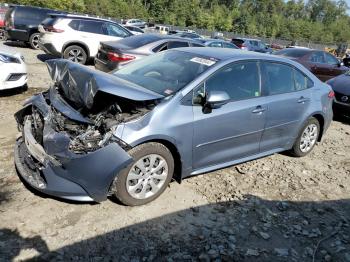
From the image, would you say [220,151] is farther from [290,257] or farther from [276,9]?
[276,9]

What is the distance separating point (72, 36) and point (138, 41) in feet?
11.2

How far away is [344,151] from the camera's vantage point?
22.6ft

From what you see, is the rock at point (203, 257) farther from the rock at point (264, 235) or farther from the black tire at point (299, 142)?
the black tire at point (299, 142)

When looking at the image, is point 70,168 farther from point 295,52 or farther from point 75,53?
point 295,52

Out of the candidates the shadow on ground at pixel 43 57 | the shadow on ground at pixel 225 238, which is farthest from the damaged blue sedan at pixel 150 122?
the shadow on ground at pixel 43 57

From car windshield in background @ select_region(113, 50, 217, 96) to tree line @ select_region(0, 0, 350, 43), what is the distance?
43.9 m

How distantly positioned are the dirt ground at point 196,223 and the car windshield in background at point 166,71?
123cm

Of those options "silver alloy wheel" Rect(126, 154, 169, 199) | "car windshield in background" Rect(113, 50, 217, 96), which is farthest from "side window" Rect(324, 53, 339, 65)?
"silver alloy wheel" Rect(126, 154, 169, 199)

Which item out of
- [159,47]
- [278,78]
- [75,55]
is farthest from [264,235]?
[75,55]

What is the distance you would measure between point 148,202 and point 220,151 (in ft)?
3.60

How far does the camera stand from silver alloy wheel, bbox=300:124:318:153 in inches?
237

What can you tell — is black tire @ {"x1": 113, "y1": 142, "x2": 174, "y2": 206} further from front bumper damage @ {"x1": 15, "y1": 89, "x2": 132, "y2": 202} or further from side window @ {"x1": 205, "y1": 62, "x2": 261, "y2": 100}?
side window @ {"x1": 205, "y1": 62, "x2": 261, "y2": 100}

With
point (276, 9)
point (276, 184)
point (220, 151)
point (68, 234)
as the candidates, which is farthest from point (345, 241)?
point (276, 9)

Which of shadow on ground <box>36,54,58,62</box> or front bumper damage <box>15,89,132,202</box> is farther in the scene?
shadow on ground <box>36,54,58,62</box>
